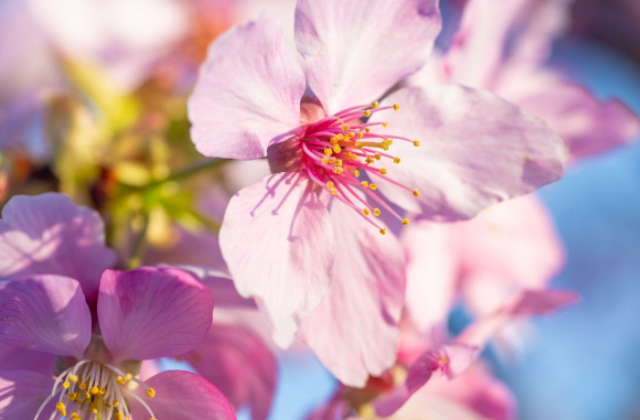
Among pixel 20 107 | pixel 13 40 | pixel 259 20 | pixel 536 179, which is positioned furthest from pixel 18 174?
pixel 13 40

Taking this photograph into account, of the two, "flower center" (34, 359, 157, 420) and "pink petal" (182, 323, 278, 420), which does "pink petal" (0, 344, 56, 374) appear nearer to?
"flower center" (34, 359, 157, 420)

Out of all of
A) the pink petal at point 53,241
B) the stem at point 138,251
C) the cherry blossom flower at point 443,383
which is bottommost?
the cherry blossom flower at point 443,383

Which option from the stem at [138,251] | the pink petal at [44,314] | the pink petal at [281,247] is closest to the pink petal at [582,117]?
the pink petal at [281,247]

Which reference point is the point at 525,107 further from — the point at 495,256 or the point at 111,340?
the point at 111,340

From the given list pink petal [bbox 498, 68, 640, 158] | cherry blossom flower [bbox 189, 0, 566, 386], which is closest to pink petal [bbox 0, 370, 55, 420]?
cherry blossom flower [bbox 189, 0, 566, 386]

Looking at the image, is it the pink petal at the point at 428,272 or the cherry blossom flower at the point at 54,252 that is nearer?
the cherry blossom flower at the point at 54,252

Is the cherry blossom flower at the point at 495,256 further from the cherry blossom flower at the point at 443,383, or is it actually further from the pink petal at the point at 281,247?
the pink petal at the point at 281,247
